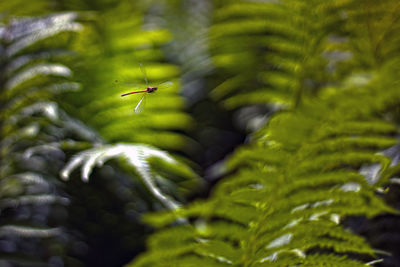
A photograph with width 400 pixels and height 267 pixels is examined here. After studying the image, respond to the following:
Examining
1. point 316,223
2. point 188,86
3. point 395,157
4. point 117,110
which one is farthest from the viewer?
point 188,86

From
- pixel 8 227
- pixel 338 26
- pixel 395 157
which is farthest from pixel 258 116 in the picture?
pixel 8 227

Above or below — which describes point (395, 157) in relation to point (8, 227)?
above

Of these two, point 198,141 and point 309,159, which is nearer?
point 309,159

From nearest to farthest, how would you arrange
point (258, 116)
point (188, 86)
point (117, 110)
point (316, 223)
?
1. point (316, 223)
2. point (117, 110)
3. point (258, 116)
4. point (188, 86)

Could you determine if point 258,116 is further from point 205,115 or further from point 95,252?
point 95,252

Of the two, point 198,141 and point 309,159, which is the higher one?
point 309,159

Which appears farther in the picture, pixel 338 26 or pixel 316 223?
pixel 338 26

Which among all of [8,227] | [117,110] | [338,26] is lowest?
[8,227]
